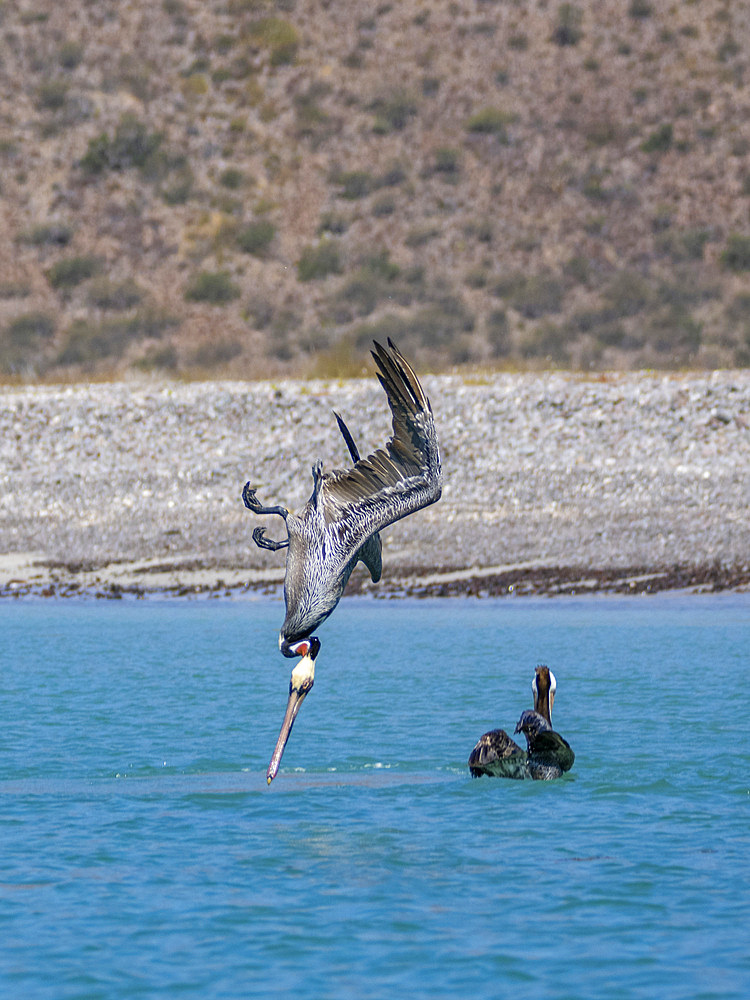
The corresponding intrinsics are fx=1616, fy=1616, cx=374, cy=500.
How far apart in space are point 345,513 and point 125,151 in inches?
1711

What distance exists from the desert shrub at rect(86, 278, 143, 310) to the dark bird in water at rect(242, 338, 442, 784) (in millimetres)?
37706

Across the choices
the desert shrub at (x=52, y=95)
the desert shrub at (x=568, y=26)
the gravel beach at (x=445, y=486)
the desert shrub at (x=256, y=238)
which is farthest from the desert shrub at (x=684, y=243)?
the desert shrub at (x=52, y=95)

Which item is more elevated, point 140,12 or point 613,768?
point 140,12

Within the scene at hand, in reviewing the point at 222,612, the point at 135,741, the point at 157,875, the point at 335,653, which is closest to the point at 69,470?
the point at 222,612

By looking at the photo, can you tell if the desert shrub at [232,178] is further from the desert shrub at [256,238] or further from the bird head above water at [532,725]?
the bird head above water at [532,725]

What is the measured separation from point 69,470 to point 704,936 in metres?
22.3

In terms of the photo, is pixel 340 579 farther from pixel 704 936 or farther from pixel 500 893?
pixel 704 936

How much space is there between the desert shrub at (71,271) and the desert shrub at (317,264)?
6036 mm

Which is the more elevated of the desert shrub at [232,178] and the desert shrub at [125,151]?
the desert shrub at [125,151]

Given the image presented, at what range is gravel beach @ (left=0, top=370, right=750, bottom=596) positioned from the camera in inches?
994

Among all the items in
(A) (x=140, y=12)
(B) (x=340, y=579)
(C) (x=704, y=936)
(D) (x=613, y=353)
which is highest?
(A) (x=140, y=12)

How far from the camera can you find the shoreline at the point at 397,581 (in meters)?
24.1

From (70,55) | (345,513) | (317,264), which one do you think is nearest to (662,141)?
(317,264)

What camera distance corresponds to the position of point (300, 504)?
27.2 meters
